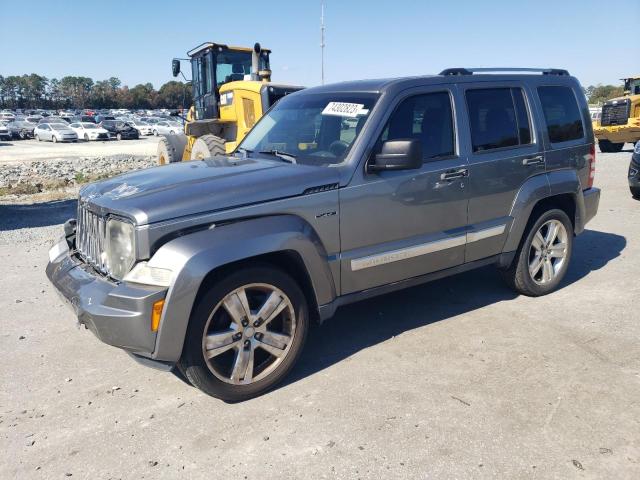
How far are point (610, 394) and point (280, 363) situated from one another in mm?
2093

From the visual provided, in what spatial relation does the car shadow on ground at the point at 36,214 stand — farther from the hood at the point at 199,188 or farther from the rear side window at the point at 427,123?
the rear side window at the point at 427,123

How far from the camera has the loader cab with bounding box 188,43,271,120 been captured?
37.0ft

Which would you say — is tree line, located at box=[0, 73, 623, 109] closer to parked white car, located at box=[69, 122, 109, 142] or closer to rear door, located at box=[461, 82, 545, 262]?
parked white car, located at box=[69, 122, 109, 142]

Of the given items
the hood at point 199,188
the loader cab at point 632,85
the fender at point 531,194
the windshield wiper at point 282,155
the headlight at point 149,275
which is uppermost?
the loader cab at point 632,85

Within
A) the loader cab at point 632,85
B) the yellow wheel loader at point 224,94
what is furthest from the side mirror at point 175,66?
the loader cab at point 632,85

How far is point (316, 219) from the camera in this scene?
356 centimetres

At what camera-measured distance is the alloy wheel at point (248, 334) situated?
3.29 m

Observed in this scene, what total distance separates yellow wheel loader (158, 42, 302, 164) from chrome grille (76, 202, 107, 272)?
17.9ft

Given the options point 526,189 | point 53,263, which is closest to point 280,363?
point 53,263

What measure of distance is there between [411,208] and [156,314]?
6.48ft

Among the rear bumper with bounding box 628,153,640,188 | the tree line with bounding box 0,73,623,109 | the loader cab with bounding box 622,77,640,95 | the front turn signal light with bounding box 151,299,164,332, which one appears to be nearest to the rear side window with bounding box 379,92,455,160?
the front turn signal light with bounding box 151,299,164,332

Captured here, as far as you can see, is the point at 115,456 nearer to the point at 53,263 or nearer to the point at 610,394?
the point at 53,263

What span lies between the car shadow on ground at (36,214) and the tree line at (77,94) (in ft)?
363

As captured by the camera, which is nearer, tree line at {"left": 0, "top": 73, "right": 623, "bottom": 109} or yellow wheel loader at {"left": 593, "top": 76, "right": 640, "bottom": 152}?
yellow wheel loader at {"left": 593, "top": 76, "right": 640, "bottom": 152}
